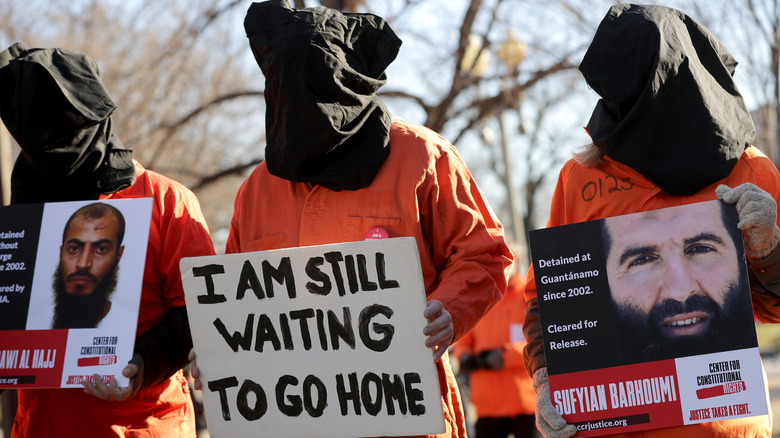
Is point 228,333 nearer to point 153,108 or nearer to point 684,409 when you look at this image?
point 684,409

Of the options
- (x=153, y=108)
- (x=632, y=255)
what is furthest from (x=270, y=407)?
(x=153, y=108)

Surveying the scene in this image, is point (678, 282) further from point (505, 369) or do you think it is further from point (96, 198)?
point (505, 369)

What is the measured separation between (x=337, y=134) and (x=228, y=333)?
75 centimetres

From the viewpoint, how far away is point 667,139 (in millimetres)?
2666

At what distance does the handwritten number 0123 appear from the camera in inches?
111

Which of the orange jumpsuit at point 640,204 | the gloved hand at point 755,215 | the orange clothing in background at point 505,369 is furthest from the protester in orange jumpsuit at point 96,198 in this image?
the orange clothing in background at point 505,369

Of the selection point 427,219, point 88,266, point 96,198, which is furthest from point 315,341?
point 96,198

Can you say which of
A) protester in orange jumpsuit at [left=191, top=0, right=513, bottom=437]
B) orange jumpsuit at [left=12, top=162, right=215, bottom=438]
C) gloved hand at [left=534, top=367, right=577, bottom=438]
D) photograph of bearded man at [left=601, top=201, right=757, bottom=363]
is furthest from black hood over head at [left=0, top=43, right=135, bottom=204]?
photograph of bearded man at [left=601, top=201, right=757, bottom=363]

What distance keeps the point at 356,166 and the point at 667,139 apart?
3.31ft

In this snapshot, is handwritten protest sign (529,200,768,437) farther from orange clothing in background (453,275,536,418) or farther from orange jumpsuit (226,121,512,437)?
orange clothing in background (453,275,536,418)

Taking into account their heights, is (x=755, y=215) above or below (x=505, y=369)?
below

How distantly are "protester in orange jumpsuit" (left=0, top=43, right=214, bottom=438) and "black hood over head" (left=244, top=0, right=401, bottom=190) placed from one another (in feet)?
2.10

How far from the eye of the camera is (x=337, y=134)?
9.81 ft

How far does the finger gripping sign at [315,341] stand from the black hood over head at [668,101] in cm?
77
